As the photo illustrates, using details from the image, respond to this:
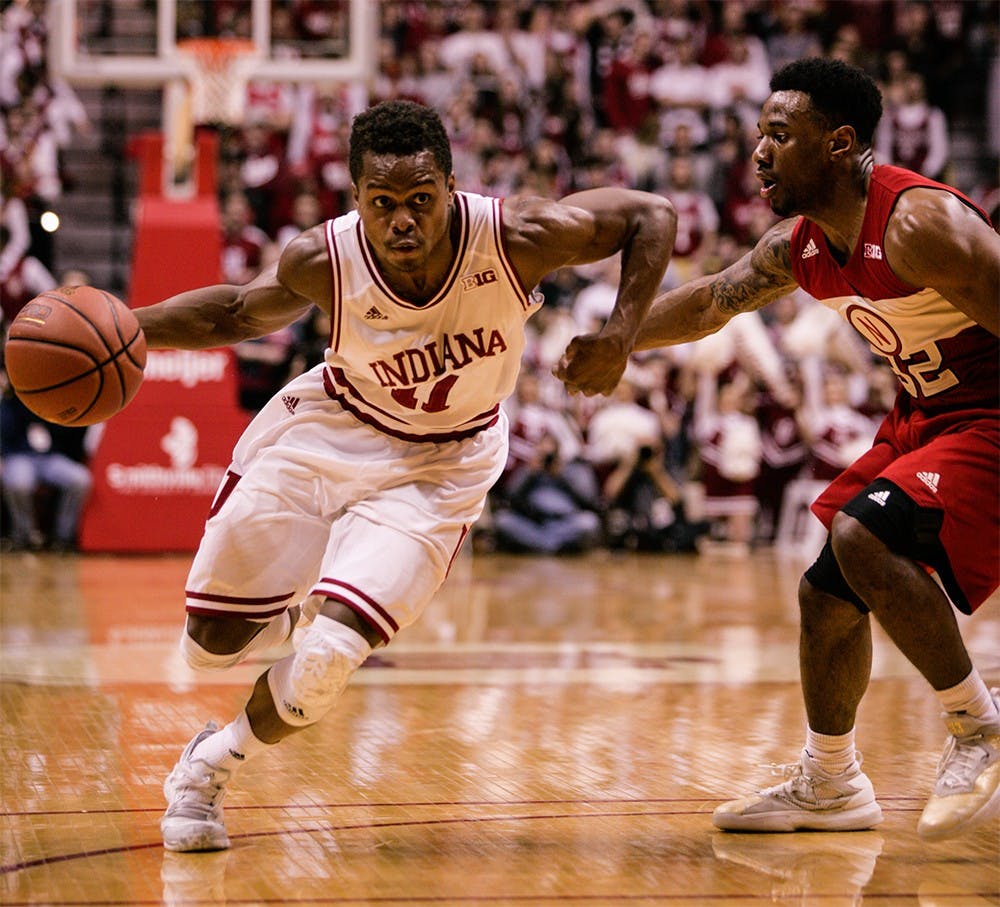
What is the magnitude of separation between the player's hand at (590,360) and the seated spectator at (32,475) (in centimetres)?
941

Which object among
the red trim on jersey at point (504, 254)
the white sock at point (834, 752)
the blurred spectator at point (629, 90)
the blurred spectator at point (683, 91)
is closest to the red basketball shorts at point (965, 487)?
the white sock at point (834, 752)

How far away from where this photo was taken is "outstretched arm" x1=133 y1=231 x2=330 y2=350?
170 inches

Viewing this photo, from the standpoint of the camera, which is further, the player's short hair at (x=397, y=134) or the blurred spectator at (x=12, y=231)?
the blurred spectator at (x=12, y=231)

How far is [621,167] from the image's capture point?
1695 cm

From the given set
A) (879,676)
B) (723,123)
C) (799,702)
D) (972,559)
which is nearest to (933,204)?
(972,559)

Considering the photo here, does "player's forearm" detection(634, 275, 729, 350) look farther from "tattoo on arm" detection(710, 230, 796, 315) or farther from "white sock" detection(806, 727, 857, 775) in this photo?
"white sock" detection(806, 727, 857, 775)

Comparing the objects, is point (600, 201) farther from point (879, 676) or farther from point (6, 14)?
point (6, 14)

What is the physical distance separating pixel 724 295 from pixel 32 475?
955 centimetres

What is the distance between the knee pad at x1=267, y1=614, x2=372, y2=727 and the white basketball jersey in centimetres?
76

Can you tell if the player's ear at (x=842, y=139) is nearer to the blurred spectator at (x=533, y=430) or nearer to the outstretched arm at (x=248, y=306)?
the outstretched arm at (x=248, y=306)

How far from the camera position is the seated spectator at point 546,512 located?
1385cm

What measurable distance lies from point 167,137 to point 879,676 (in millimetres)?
9187

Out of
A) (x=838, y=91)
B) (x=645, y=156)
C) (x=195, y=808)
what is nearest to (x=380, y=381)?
(x=195, y=808)

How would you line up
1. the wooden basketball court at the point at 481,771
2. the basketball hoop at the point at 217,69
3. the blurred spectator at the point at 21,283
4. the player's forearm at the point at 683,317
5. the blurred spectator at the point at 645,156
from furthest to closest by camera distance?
the blurred spectator at the point at 645,156 → the blurred spectator at the point at 21,283 → the basketball hoop at the point at 217,69 → the player's forearm at the point at 683,317 → the wooden basketball court at the point at 481,771
